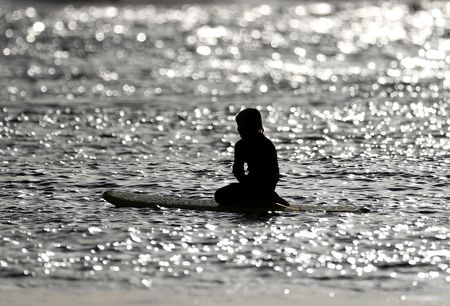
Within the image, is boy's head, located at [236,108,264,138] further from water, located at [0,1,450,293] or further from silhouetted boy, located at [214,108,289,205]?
water, located at [0,1,450,293]

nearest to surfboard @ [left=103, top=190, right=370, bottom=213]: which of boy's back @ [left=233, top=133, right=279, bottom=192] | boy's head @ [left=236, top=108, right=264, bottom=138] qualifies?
boy's back @ [left=233, top=133, right=279, bottom=192]

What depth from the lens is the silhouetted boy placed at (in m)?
18.0

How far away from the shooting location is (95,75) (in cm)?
4666

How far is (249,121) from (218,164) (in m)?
5.90

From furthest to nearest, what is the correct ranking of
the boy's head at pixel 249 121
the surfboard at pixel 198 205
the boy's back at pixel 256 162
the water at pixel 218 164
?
1. the surfboard at pixel 198 205
2. the boy's back at pixel 256 162
3. the boy's head at pixel 249 121
4. the water at pixel 218 164

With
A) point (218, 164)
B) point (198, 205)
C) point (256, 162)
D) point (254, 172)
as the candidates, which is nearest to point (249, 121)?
point (256, 162)

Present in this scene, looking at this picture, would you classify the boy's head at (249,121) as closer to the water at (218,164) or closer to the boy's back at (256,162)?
the boy's back at (256,162)

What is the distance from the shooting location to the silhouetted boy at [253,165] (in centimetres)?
1798

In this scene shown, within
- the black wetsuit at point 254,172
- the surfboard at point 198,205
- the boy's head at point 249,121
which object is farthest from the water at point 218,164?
the boy's head at point 249,121

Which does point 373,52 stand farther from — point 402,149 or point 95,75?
point 402,149

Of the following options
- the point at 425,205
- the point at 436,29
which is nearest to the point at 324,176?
the point at 425,205

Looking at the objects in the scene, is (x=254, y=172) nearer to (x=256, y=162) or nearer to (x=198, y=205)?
(x=256, y=162)

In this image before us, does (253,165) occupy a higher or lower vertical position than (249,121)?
lower

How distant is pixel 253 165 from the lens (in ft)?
59.2
